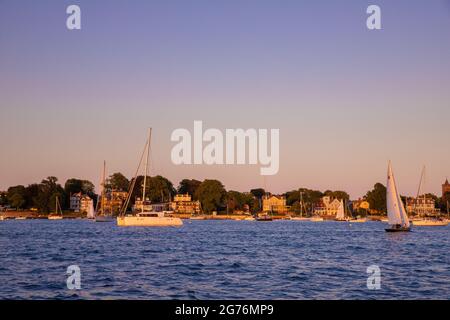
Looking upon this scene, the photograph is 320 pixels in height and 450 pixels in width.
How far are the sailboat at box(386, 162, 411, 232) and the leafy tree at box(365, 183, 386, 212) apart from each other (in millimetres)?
108053

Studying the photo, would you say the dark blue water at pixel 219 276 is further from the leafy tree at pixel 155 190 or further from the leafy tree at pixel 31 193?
the leafy tree at pixel 31 193

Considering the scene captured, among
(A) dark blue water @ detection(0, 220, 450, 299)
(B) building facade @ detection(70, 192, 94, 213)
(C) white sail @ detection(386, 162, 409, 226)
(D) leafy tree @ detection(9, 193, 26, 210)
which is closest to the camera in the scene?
(A) dark blue water @ detection(0, 220, 450, 299)

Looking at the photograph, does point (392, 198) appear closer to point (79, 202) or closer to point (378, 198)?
point (378, 198)

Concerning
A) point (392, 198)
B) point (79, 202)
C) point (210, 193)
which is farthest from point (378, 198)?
point (392, 198)

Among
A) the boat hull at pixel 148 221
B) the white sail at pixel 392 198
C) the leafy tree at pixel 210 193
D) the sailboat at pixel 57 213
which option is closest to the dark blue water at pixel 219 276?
the white sail at pixel 392 198

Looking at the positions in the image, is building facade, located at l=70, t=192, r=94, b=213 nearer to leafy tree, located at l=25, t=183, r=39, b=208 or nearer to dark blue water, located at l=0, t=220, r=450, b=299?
leafy tree, located at l=25, t=183, r=39, b=208

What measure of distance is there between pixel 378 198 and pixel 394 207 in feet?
373

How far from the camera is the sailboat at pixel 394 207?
66062 mm

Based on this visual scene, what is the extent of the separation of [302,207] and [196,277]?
17426 centimetres

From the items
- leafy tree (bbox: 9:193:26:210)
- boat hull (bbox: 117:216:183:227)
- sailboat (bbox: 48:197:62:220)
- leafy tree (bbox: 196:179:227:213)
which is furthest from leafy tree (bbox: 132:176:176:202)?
boat hull (bbox: 117:216:183:227)

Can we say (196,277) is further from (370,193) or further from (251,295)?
(370,193)

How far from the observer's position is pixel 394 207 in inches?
2657

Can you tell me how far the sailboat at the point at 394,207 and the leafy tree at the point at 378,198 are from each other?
355 ft

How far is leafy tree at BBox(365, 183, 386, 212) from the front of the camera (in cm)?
17800
